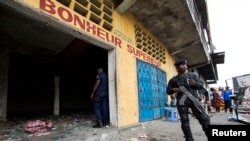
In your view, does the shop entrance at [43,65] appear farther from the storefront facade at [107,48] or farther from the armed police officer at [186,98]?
the armed police officer at [186,98]

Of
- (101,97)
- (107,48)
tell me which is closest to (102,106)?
(101,97)

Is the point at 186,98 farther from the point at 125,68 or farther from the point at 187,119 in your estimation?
the point at 125,68

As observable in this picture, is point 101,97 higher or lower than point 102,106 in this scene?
higher

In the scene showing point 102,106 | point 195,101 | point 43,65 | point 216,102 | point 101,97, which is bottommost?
point 216,102

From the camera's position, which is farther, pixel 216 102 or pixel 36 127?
pixel 216 102

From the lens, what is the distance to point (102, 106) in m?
5.84

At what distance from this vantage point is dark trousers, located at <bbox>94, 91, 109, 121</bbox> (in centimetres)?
568

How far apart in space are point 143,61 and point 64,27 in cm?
412

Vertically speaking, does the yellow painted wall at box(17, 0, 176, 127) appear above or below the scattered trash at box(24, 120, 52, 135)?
above

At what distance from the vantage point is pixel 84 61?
10672 millimetres

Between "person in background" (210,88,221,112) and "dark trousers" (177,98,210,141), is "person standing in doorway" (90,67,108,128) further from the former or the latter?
"person in background" (210,88,221,112)

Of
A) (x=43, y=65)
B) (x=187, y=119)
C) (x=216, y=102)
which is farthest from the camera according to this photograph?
(x=216, y=102)

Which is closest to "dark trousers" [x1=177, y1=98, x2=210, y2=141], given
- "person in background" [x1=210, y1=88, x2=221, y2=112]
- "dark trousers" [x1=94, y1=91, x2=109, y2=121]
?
"dark trousers" [x1=94, y1=91, x2=109, y2=121]

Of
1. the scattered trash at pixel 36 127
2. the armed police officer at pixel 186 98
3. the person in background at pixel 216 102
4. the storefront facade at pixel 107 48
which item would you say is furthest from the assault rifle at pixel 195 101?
the person in background at pixel 216 102
